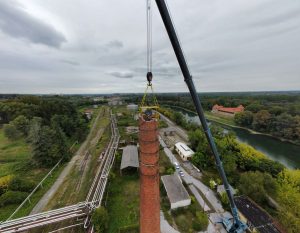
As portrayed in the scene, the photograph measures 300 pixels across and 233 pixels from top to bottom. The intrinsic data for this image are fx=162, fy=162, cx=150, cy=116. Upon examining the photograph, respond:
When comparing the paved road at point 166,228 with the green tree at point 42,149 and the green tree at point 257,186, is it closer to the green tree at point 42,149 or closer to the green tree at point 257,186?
the green tree at point 257,186

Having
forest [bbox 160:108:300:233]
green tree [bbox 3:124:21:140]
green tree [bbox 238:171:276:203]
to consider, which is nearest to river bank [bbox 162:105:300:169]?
forest [bbox 160:108:300:233]

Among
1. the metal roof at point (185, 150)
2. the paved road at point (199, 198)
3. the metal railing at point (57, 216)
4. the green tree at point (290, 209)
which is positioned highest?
the green tree at point (290, 209)

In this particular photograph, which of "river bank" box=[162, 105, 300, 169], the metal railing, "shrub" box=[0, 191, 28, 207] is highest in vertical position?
the metal railing

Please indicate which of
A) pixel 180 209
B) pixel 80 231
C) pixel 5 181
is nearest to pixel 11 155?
pixel 5 181

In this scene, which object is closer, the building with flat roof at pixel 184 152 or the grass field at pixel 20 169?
the grass field at pixel 20 169

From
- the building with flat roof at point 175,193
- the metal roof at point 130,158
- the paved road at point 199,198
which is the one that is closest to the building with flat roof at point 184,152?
the paved road at point 199,198

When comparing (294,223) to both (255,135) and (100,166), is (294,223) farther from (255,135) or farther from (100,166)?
(255,135)

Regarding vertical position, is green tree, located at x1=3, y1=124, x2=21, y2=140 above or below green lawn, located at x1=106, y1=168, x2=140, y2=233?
above

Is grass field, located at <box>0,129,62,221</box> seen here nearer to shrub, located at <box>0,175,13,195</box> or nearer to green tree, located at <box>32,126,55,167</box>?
green tree, located at <box>32,126,55,167</box>
